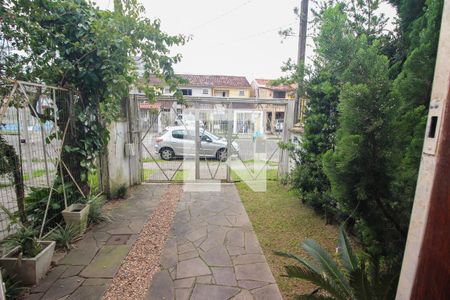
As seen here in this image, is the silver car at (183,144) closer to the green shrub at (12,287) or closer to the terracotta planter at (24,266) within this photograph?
the terracotta planter at (24,266)

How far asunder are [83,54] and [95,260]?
9.42 feet

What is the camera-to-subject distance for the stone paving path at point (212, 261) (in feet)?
7.23

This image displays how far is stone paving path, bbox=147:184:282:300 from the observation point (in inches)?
86.8

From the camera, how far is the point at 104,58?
322cm

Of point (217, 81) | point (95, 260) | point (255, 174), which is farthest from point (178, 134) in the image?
point (217, 81)

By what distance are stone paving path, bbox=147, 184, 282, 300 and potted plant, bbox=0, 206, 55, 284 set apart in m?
1.21

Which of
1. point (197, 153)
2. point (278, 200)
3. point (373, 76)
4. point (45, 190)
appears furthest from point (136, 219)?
point (373, 76)

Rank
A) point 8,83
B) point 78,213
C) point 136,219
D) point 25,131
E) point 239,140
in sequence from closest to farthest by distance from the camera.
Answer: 1. point 8,83
2. point 25,131
3. point 78,213
4. point 136,219
5. point 239,140

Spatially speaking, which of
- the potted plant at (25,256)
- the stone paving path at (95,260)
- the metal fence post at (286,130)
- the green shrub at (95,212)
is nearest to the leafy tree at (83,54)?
the green shrub at (95,212)

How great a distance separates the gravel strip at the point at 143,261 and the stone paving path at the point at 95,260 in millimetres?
88

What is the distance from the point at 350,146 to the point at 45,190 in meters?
3.97

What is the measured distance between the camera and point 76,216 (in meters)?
3.10

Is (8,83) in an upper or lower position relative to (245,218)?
upper

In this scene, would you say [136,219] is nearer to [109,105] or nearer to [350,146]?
[109,105]
